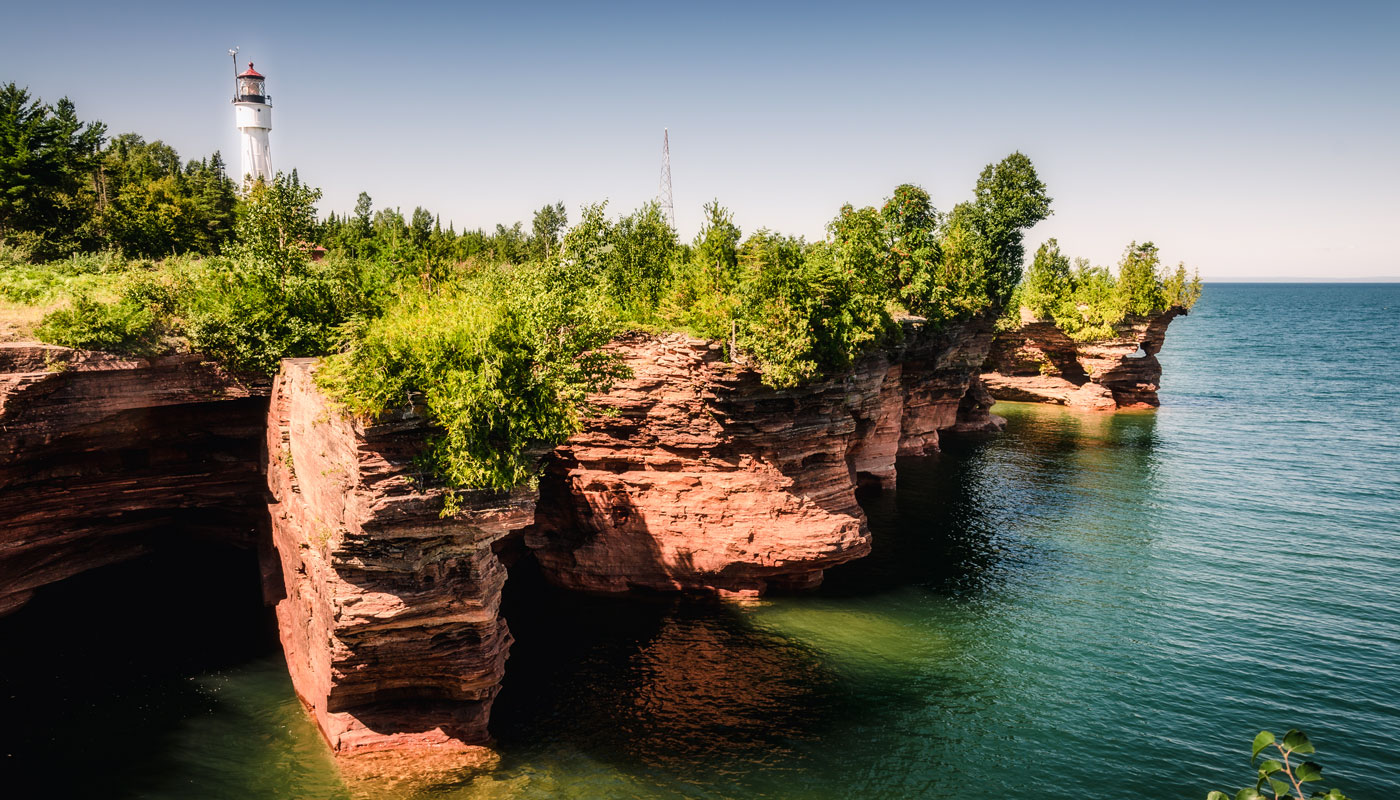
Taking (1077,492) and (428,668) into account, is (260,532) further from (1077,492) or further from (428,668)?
(1077,492)

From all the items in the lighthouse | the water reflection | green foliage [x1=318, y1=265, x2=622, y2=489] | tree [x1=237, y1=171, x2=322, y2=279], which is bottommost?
the water reflection

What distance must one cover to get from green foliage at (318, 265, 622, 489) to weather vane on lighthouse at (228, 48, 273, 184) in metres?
54.4

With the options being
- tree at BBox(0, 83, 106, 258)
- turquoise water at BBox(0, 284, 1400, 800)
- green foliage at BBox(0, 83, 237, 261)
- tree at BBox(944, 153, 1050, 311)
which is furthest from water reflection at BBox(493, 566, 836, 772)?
tree at BBox(944, 153, 1050, 311)

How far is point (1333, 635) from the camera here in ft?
101

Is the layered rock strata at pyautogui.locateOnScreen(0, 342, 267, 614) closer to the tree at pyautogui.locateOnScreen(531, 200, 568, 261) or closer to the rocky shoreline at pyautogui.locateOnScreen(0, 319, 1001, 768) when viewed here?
the rocky shoreline at pyautogui.locateOnScreen(0, 319, 1001, 768)

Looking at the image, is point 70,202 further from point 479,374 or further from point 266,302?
point 479,374

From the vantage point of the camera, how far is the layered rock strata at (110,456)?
2439 centimetres

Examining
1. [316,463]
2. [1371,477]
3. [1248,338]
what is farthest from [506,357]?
[1248,338]

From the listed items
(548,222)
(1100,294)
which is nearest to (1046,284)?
(1100,294)

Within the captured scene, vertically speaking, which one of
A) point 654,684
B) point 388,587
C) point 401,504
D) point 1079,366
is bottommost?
point 654,684

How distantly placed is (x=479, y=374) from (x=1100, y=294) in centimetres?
6876

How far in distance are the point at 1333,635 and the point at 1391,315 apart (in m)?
230

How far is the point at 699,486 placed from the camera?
32438 millimetres

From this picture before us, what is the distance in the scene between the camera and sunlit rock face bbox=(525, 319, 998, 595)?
A: 30.7 metres
